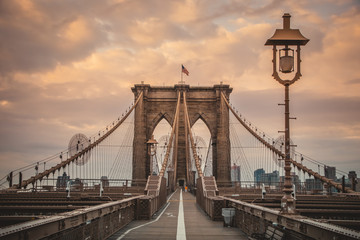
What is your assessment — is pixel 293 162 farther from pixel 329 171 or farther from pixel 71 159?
pixel 71 159

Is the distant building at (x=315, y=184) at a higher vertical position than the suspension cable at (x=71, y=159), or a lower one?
lower

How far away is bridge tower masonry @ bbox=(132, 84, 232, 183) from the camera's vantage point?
69.6 m

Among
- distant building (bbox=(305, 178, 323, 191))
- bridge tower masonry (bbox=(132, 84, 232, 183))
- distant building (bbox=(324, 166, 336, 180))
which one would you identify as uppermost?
bridge tower masonry (bbox=(132, 84, 232, 183))

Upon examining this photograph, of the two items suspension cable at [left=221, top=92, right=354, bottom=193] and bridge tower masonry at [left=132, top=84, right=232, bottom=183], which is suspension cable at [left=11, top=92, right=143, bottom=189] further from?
suspension cable at [left=221, top=92, right=354, bottom=193]

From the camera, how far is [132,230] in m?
13.7

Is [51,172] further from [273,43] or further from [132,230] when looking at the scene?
[273,43]

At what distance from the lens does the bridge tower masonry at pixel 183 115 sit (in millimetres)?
69625

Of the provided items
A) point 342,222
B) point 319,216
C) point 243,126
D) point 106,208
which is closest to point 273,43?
point 319,216

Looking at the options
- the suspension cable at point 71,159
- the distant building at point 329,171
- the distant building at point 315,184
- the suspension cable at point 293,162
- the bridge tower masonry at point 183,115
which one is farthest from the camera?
the bridge tower masonry at point 183,115

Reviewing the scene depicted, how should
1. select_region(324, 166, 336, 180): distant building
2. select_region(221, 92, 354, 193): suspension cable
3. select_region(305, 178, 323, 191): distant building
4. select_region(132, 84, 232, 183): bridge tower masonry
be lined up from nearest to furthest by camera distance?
select_region(221, 92, 354, 193): suspension cable, select_region(305, 178, 323, 191): distant building, select_region(324, 166, 336, 180): distant building, select_region(132, 84, 232, 183): bridge tower masonry

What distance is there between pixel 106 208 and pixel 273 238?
175 inches

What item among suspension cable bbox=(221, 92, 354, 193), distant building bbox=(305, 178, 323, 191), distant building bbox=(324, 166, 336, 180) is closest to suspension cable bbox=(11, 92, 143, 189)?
suspension cable bbox=(221, 92, 354, 193)

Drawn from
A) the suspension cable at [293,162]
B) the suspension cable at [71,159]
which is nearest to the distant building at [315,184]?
the suspension cable at [293,162]

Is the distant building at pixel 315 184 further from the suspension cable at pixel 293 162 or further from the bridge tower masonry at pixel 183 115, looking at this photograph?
the bridge tower masonry at pixel 183 115
